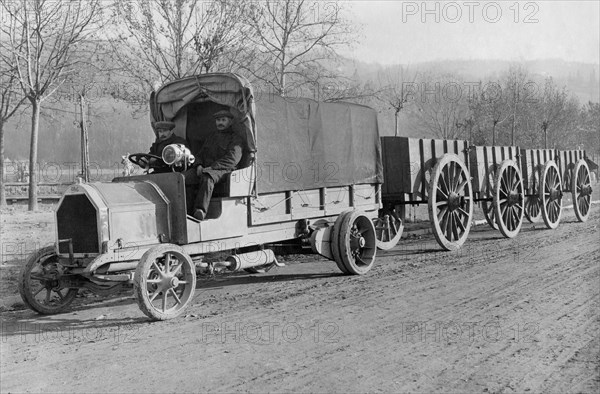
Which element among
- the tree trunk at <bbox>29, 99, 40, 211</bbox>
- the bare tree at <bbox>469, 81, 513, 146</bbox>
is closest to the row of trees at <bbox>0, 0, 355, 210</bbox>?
the tree trunk at <bbox>29, 99, 40, 211</bbox>

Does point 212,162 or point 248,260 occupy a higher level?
point 212,162

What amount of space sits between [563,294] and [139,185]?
16.5 feet

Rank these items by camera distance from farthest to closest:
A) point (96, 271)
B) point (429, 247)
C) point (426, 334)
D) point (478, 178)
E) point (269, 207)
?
point (478, 178) → point (429, 247) → point (269, 207) → point (96, 271) → point (426, 334)

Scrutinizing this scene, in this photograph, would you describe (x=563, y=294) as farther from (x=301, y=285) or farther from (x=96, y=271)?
(x=96, y=271)

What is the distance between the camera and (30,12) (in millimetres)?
18750

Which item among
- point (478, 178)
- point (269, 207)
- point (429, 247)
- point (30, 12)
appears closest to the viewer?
point (269, 207)

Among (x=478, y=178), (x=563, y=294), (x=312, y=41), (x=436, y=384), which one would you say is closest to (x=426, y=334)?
(x=436, y=384)

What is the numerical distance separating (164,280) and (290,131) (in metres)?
2.85

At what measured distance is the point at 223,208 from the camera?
714 centimetres

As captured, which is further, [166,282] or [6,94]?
[6,94]

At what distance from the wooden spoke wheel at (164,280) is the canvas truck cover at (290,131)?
5.04 ft

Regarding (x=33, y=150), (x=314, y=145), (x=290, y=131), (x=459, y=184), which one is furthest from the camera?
(x=33, y=150)

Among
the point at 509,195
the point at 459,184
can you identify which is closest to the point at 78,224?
the point at 459,184

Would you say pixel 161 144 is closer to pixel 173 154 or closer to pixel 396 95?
pixel 173 154
